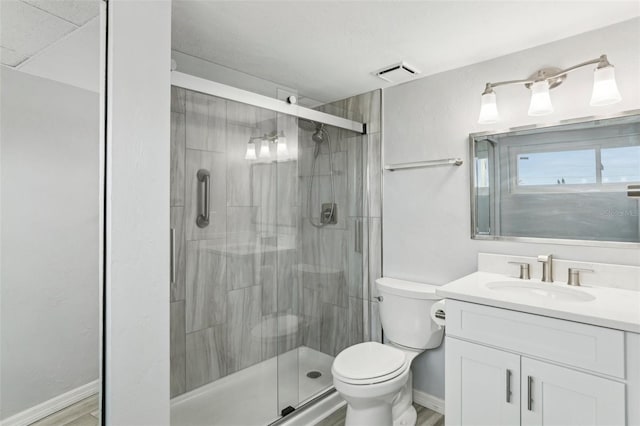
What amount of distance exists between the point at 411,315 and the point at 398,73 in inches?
60.2

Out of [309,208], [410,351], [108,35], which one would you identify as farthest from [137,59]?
[410,351]

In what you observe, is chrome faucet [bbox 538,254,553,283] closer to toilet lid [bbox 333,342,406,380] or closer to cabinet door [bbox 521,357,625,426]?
cabinet door [bbox 521,357,625,426]

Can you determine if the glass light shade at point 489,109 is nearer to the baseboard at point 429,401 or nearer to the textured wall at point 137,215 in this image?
the textured wall at point 137,215

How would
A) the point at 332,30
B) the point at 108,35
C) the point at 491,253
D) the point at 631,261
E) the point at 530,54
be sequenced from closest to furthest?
the point at 108,35, the point at 631,261, the point at 332,30, the point at 530,54, the point at 491,253

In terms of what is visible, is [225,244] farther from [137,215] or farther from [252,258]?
[137,215]

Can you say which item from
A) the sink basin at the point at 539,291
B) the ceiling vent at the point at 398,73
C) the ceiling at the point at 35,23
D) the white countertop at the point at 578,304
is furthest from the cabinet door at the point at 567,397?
the ceiling at the point at 35,23

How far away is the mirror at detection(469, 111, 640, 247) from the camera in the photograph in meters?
1.62

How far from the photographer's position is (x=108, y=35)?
1.22m

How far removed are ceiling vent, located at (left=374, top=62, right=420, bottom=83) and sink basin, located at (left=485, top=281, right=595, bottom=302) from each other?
1351mm

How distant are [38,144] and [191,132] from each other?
688 mm

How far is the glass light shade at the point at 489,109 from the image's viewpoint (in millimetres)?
1875

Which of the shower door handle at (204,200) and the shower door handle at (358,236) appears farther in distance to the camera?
the shower door handle at (358,236)

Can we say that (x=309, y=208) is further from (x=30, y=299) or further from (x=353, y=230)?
(x=30, y=299)

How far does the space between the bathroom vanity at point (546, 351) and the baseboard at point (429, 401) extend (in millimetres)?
669
